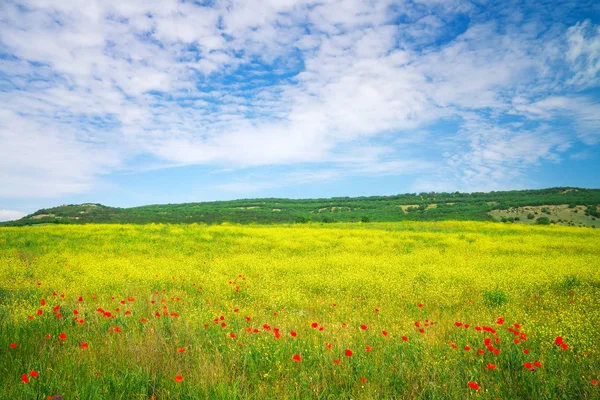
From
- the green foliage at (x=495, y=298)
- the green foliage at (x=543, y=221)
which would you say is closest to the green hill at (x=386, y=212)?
the green foliage at (x=543, y=221)

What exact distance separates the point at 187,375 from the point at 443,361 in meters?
3.04

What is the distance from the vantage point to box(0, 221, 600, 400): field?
334 centimetres

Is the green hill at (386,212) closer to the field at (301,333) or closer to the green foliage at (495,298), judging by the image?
the field at (301,333)

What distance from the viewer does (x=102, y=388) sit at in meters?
3.24

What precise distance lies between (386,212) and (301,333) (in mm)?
67708

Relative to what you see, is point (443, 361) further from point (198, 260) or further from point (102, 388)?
point (198, 260)

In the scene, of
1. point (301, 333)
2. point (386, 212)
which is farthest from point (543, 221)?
point (301, 333)

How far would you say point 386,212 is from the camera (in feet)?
229

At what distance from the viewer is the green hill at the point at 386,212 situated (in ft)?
149

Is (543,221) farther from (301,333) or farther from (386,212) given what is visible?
(301,333)

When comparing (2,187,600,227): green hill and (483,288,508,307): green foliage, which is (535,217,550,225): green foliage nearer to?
(2,187,600,227): green hill

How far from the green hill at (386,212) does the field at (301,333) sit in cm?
3947

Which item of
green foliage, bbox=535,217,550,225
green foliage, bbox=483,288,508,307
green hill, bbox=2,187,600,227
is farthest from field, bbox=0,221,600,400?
green hill, bbox=2,187,600,227

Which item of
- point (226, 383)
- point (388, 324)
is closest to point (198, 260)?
point (388, 324)
